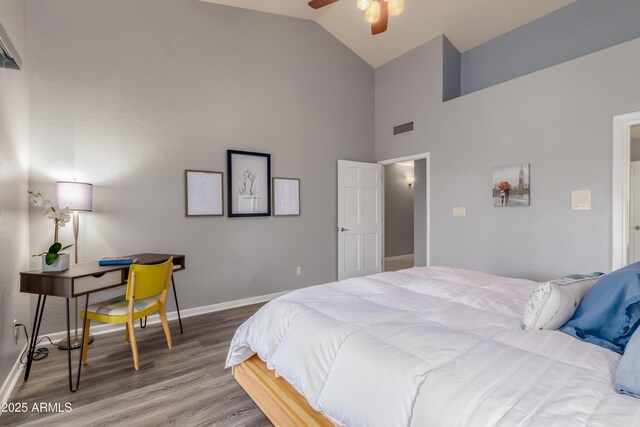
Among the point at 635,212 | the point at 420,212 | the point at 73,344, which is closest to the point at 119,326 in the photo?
the point at 73,344

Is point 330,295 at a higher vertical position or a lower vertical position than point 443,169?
lower

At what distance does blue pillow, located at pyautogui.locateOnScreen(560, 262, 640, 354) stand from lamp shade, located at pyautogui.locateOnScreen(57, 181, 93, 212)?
11.2 ft

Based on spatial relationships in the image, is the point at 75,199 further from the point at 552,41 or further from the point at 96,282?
the point at 552,41

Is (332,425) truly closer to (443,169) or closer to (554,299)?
(554,299)

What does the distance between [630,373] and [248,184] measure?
11.9ft

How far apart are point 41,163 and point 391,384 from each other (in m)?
3.40

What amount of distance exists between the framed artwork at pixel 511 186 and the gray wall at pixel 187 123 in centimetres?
217

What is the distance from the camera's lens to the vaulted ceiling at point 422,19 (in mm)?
3676

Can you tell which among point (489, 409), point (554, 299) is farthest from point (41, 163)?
point (554, 299)

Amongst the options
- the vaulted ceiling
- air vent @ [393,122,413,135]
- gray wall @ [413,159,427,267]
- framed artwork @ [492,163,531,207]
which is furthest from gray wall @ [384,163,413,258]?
framed artwork @ [492,163,531,207]

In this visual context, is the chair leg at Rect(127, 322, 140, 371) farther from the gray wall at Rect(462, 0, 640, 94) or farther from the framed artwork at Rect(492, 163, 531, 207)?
the gray wall at Rect(462, 0, 640, 94)

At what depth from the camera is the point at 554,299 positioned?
1.30m

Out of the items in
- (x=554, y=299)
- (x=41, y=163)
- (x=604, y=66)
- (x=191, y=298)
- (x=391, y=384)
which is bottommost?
(x=191, y=298)

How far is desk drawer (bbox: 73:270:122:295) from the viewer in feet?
7.00
